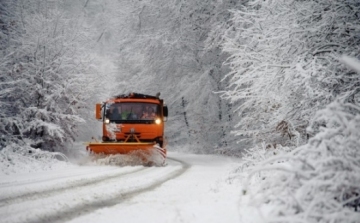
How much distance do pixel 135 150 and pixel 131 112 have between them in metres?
2.12

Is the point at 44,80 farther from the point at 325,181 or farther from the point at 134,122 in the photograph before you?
the point at 325,181

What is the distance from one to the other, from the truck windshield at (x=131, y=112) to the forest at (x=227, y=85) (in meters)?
2.71

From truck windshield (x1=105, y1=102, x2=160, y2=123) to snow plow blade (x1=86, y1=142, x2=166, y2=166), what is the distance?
1731 millimetres

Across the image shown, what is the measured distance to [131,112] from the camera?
12.2m

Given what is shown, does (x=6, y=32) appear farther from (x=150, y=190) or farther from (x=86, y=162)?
(x=150, y=190)

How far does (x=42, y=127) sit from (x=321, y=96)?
39.8ft

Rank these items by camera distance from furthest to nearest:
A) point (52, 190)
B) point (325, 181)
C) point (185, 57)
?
point (185, 57), point (52, 190), point (325, 181)

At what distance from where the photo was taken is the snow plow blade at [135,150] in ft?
34.0

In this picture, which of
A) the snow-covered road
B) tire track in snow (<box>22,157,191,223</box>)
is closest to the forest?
the snow-covered road

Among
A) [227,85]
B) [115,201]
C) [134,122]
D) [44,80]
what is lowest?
[115,201]

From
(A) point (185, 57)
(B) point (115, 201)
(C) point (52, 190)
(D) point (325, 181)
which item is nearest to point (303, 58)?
(D) point (325, 181)

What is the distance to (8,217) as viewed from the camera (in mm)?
3701

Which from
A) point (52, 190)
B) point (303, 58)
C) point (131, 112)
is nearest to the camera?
point (52, 190)

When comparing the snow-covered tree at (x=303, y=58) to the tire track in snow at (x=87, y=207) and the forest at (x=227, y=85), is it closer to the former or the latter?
the forest at (x=227, y=85)
